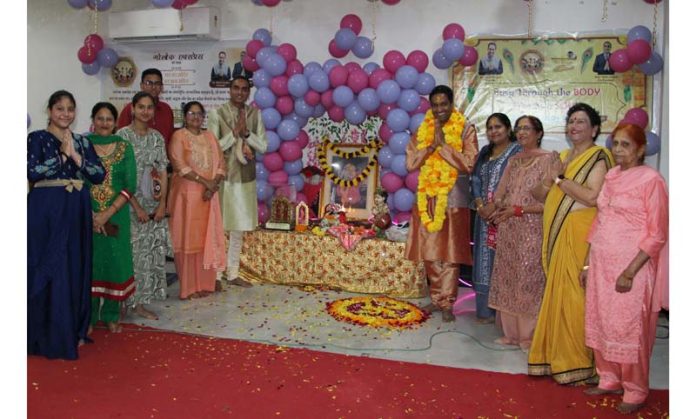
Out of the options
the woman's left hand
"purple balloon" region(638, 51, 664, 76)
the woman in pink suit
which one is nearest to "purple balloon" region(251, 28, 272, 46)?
"purple balloon" region(638, 51, 664, 76)

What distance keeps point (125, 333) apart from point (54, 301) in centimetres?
67

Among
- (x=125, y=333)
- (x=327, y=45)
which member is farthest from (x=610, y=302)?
(x=327, y=45)

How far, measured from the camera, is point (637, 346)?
9.95 ft

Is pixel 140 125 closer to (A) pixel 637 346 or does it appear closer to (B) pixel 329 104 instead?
(B) pixel 329 104

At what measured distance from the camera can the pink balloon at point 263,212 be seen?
239 inches

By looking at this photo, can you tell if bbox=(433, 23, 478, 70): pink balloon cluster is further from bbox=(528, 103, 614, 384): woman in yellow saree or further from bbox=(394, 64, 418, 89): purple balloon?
bbox=(528, 103, 614, 384): woman in yellow saree

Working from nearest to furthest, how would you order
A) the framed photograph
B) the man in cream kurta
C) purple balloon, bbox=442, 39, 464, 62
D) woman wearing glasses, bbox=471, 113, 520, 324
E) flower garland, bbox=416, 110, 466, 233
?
woman wearing glasses, bbox=471, 113, 520, 324, flower garland, bbox=416, 110, 466, 233, the man in cream kurta, purple balloon, bbox=442, 39, 464, 62, the framed photograph

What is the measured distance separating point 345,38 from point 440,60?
0.92 m

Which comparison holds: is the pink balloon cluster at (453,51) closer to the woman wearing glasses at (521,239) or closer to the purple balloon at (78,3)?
the woman wearing glasses at (521,239)

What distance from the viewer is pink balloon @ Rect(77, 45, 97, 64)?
22.5 feet

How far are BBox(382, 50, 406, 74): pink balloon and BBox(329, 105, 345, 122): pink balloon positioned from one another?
59cm

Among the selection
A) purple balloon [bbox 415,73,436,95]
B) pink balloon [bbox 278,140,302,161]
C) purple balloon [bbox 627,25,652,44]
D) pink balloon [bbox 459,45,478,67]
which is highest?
purple balloon [bbox 627,25,652,44]

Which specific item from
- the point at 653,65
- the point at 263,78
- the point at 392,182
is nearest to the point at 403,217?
the point at 392,182

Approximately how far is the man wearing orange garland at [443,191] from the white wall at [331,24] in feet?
5.62
